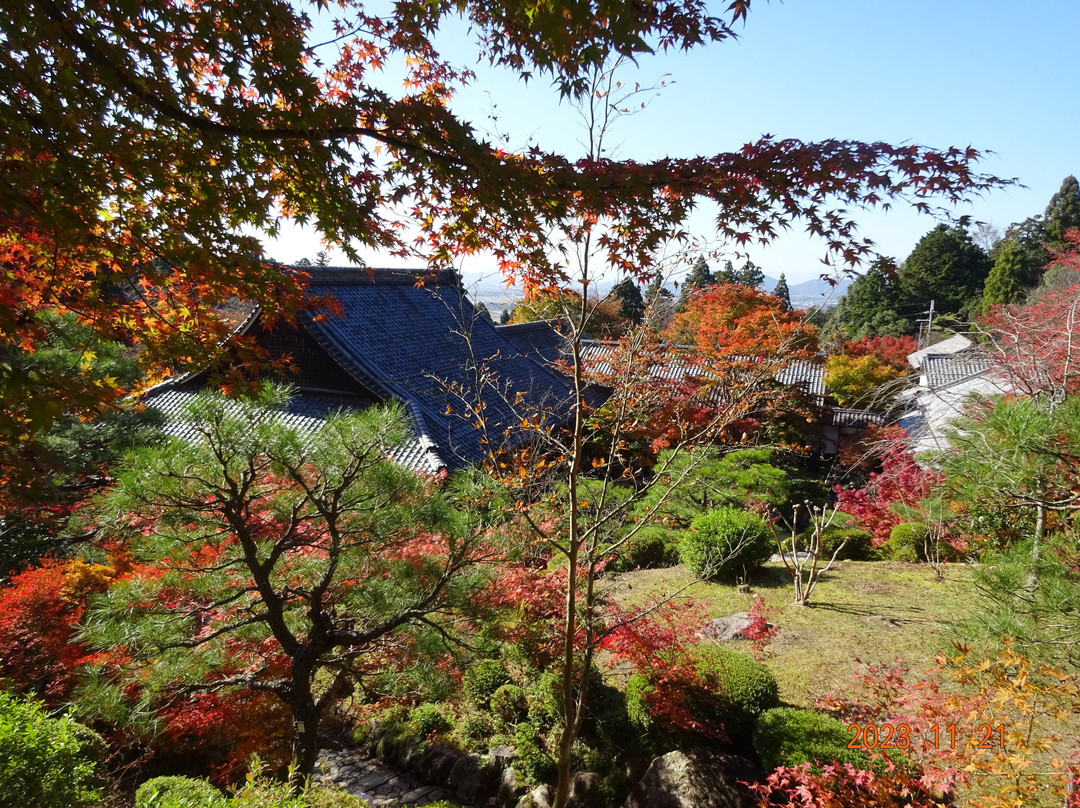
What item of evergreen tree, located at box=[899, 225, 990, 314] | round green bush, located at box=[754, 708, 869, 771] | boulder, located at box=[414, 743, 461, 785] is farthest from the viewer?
evergreen tree, located at box=[899, 225, 990, 314]

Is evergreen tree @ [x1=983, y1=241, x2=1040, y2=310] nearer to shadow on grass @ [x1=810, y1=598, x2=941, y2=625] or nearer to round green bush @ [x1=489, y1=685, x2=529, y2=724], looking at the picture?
shadow on grass @ [x1=810, y1=598, x2=941, y2=625]

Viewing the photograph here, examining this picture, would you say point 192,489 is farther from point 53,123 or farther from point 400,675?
point 400,675

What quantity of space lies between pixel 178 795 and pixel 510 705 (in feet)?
10.5

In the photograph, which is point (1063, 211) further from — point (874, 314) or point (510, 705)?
point (510, 705)

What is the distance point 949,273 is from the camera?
28.0 m

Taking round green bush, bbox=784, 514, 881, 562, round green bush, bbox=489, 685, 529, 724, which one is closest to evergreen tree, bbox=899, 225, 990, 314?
round green bush, bbox=784, 514, 881, 562

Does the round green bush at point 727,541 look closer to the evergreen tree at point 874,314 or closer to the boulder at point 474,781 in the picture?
the boulder at point 474,781

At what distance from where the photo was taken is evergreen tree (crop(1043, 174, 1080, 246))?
2627 cm

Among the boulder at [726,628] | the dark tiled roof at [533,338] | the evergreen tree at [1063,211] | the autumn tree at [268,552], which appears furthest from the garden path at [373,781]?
the evergreen tree at [1063,211]

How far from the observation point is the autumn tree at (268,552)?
3.44 metres

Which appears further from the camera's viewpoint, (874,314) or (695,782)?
(874,314)

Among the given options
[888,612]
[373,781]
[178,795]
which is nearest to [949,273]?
[888,612]

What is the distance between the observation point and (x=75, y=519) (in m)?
3.73
